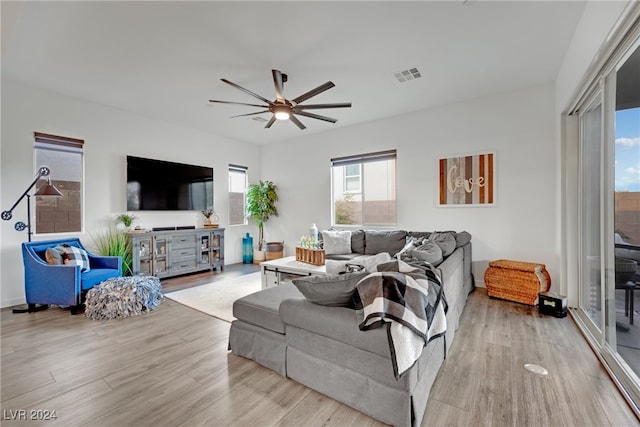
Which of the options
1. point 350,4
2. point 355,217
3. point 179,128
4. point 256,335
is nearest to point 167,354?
point 256,335

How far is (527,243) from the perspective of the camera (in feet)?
12.7

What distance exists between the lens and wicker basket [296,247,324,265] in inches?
143

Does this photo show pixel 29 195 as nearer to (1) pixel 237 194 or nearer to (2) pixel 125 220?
(2) pixel 125 220

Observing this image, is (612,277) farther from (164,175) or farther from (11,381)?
(164,175)

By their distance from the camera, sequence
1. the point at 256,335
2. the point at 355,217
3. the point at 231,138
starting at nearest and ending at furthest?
the point at 256,335 < the point at 355,217 < the point at 231,138

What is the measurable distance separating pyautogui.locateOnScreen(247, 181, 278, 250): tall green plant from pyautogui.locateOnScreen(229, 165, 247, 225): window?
6.7 inches

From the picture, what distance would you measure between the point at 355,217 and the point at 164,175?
379 centimetres

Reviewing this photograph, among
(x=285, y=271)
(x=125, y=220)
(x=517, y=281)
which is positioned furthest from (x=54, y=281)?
(x=517, y=281)

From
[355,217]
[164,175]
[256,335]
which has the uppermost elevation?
[164,175]

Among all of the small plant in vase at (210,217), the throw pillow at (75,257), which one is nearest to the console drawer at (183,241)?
the small plant in vase at (210,217)

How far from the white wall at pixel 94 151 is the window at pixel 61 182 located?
0.08 metres

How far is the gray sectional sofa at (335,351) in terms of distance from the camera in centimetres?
148

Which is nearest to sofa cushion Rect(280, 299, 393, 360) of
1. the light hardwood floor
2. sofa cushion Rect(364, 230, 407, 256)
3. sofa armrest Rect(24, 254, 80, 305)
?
the light hardwood floor

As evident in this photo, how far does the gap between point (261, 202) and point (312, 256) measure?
3.29m
